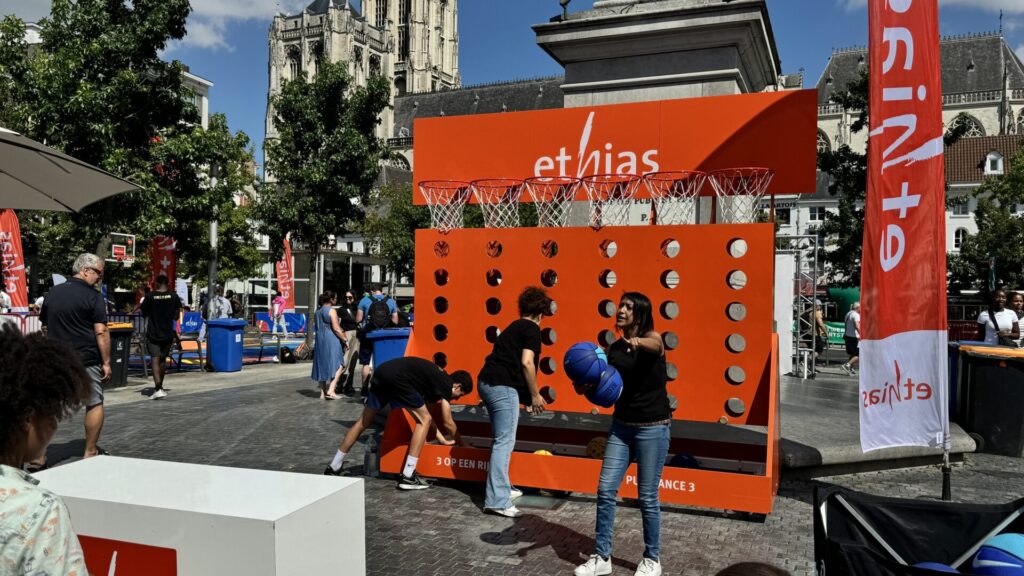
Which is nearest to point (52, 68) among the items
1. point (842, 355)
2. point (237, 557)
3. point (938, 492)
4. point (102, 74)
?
point (102, 74)

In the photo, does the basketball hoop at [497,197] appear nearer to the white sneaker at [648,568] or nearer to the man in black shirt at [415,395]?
the man in black shirt at [415,395]

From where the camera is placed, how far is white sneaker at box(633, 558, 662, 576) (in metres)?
4.53

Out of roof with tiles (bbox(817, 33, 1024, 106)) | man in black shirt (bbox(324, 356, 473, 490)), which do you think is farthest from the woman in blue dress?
roof with tiles (bbox(817, 33, 1024, 106))

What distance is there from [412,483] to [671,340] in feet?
8.85

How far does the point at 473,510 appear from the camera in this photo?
20.0 ft

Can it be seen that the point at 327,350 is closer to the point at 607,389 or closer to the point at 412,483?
the point at 412,483

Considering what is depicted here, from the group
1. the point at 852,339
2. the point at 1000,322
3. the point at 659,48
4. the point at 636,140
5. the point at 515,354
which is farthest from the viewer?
the point at 852,339

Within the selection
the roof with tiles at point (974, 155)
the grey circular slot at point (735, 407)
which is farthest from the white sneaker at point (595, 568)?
the roof with tiles at point (974, 155)

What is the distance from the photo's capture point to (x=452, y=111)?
3816 inches

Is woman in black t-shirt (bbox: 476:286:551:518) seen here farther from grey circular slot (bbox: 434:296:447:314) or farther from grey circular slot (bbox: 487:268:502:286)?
grey circular slot (bbox: 434:296:447:314)

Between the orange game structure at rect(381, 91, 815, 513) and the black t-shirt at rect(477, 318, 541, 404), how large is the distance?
899mm

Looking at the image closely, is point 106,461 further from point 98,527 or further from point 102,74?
point 102,74

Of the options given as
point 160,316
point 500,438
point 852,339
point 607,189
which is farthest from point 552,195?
point 852,339

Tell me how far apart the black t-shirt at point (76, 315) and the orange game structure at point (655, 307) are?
3043mm
